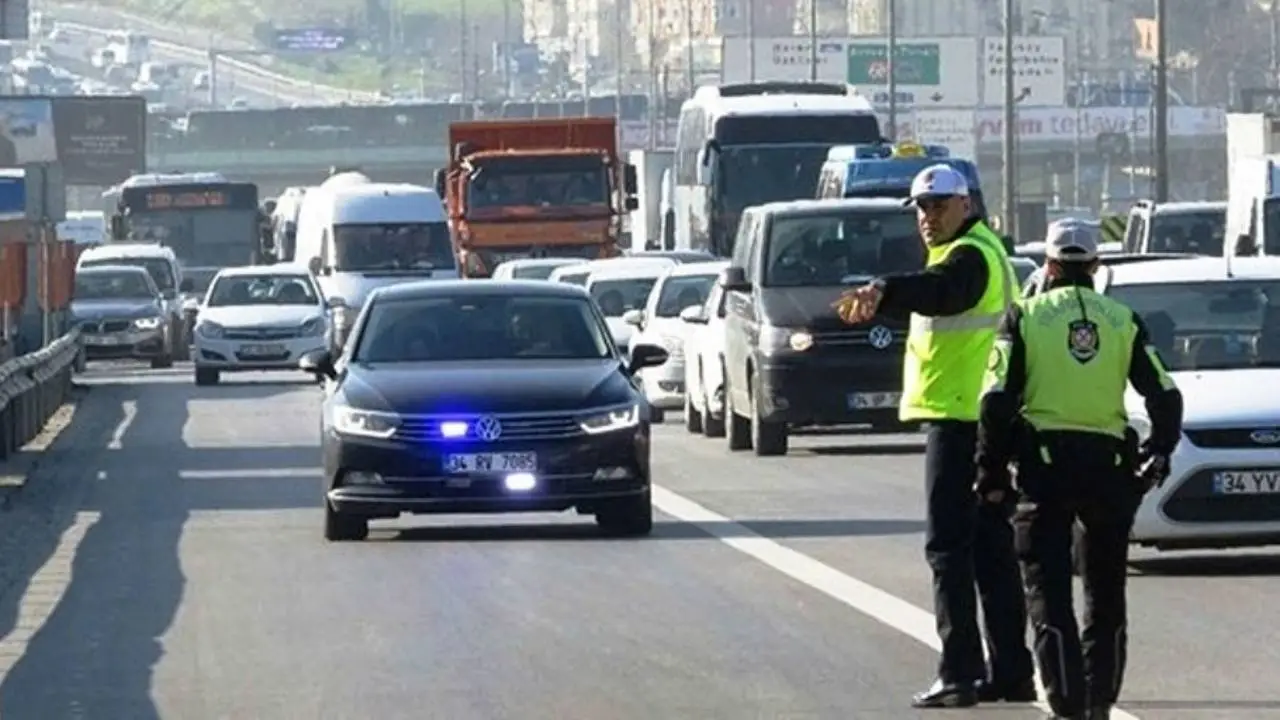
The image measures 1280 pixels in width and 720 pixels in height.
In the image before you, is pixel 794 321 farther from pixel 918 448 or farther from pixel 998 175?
pixel 998 175

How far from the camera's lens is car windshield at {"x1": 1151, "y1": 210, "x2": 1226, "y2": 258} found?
50.1 metres

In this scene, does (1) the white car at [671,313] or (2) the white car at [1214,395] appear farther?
(1) the white car at [671,313]

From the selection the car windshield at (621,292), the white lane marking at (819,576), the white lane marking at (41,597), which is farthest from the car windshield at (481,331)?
the car windshield at (621,292)

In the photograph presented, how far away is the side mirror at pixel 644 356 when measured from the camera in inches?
890

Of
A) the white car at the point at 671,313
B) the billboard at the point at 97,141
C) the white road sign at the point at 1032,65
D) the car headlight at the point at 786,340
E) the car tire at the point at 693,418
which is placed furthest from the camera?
the billboard at the point at 97,141

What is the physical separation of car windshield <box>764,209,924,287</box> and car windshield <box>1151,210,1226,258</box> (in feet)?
63.2

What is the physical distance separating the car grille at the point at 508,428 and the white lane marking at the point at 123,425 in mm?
14239

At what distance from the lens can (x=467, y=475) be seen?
847 inches

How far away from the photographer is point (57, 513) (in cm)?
2586

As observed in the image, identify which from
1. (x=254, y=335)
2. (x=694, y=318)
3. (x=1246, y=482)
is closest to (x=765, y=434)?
(x=694, y=318)

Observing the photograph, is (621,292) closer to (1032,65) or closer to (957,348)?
(957,348)

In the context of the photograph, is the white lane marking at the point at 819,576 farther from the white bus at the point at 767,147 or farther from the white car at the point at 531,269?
the white bus at the point at 767,147

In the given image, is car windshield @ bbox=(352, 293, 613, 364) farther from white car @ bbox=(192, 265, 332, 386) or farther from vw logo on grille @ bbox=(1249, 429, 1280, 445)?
white car @ bbox=(192, 265, 332, 386)

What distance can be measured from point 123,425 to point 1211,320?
2194 centimetres
